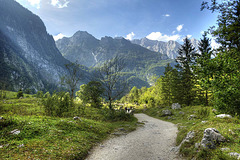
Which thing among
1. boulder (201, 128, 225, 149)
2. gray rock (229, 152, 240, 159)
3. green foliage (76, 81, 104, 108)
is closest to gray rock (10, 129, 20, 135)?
boulder (201, 128, 225, 149)

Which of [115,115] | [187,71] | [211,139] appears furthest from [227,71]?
[187,71]

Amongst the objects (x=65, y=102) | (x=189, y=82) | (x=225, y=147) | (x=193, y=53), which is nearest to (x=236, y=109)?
(x=225, y=147)

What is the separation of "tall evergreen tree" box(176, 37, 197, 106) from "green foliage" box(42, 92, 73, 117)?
101 feet

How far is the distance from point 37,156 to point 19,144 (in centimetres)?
163

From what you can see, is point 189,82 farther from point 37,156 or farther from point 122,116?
point 37,156

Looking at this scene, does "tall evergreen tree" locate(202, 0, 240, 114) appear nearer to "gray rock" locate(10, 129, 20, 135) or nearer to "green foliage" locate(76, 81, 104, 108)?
"gray rock" locate(10, 129, 20, 135)

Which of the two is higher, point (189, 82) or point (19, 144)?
point (189, 82)

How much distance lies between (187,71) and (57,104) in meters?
33.9

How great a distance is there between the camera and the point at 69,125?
11.4m

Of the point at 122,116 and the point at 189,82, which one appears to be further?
the point at 189,82

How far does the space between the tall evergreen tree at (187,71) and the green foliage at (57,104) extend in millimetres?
30893

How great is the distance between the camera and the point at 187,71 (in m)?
34.8

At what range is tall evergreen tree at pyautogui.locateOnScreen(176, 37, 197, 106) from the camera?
110 feet

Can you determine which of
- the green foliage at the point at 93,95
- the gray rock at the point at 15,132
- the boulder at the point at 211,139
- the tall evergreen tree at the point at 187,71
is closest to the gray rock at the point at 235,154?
the boulder at the point at 211,139
